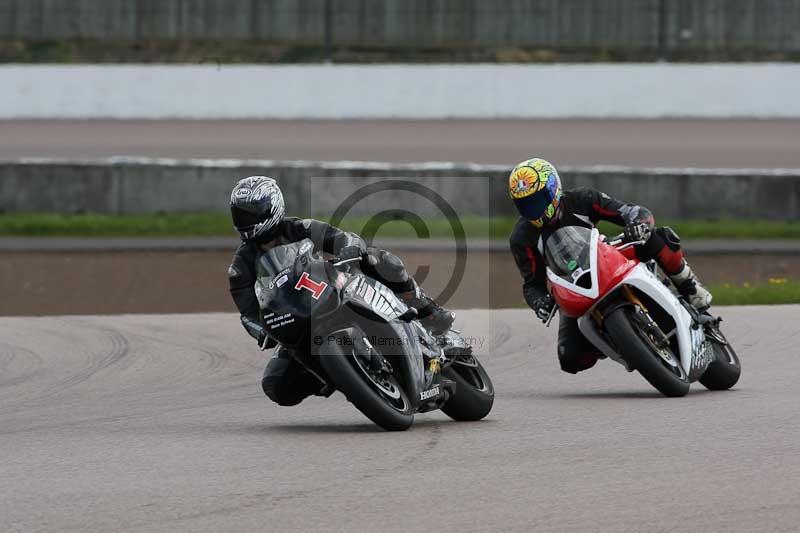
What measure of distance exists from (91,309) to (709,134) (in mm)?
14431

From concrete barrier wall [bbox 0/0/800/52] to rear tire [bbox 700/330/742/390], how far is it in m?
21.1

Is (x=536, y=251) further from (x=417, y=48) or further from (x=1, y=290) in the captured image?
(x=417, y=48)

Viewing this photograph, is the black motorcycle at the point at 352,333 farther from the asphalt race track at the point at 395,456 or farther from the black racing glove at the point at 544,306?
the black racing glove at the point at 544,306

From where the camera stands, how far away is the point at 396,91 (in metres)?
28.5

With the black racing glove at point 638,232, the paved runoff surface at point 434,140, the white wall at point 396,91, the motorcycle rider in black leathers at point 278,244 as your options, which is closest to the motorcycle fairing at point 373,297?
the motorcycle rider in black leathers at point 278,244

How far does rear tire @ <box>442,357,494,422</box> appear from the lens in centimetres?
744

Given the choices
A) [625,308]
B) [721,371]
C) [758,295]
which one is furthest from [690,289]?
[758,295]

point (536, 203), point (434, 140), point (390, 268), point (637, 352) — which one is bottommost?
point (637, 352)

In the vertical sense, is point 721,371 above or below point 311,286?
below

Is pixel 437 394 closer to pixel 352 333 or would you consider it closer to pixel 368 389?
pixel 368 389

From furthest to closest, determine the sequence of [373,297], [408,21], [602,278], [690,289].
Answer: [408,21] < [690,289] < [602,278] < [373,297]

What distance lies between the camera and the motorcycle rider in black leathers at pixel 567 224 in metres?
8.23

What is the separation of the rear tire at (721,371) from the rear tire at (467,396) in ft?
5.25

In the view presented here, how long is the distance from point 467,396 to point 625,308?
1.10 m
